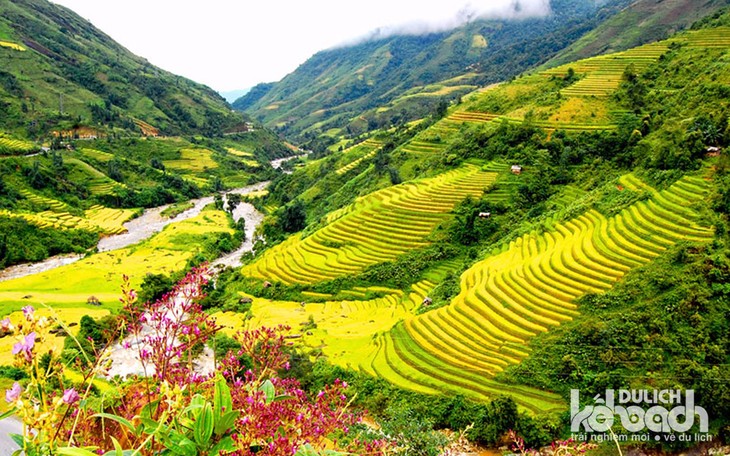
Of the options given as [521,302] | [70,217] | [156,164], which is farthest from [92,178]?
[521,302]

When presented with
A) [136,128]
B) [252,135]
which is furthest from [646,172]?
[252,135]

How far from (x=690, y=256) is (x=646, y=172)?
37.6 feet

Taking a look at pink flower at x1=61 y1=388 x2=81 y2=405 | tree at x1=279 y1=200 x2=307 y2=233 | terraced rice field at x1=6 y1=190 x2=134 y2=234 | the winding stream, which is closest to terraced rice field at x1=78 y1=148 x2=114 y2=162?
the winding stream

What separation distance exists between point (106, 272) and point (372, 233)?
25.0 metres

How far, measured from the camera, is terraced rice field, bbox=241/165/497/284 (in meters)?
32.1

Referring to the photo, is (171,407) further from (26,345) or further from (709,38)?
(709,38)

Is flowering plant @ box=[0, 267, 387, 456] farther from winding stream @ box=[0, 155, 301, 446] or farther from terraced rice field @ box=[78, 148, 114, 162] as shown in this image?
terraced rice field @ box=[78, 148, 114, 162]

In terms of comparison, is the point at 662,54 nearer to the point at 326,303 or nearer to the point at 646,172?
the point at 646,172

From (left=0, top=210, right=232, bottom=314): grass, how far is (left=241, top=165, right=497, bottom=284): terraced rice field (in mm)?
10245

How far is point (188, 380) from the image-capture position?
2.90 metres

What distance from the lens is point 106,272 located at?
3806cm

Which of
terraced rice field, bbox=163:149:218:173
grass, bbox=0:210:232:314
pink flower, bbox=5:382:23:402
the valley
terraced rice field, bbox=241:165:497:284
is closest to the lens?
pink flower, bbox=5:382:23:402

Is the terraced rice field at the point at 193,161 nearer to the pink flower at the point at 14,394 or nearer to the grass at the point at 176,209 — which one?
the grass at the point at 176,209

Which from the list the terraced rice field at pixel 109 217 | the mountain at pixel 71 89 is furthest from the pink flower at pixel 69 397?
the mountain at pixel 71 89
